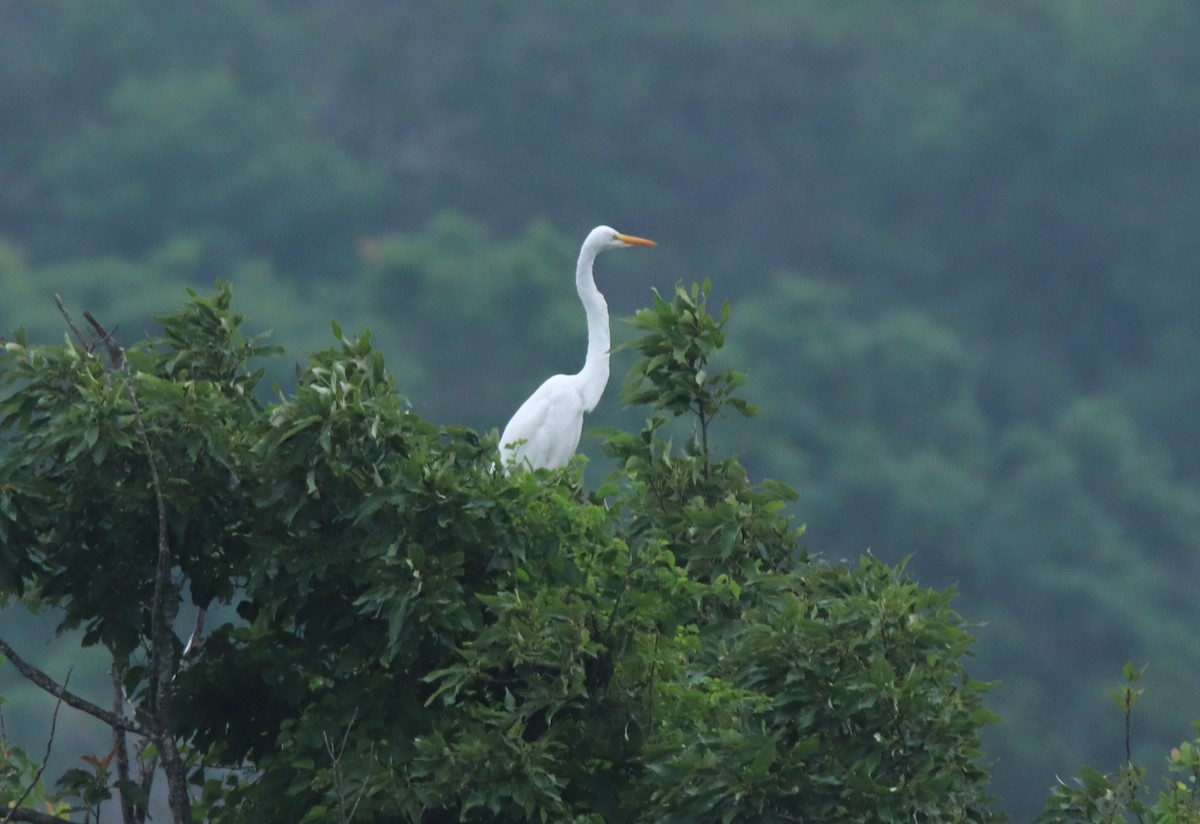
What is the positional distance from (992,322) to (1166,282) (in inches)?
135

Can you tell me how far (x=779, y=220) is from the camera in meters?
45.2

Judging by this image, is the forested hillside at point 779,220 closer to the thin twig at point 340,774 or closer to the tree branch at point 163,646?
the tree branch at point 163,646

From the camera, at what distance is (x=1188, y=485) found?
3825 cm

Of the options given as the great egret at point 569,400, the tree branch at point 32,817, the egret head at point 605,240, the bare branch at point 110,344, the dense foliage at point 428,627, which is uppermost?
the egret head at point 605,240

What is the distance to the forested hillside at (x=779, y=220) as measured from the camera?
3572cm

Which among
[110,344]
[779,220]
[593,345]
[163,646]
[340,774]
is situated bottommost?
[340,774]

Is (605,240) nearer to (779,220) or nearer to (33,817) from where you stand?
(33,817)

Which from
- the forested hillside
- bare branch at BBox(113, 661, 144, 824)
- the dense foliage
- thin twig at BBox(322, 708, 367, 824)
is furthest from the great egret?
the forested hillside

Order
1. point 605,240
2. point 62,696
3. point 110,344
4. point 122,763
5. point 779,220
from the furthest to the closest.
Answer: point 779,220 < point 605,240 < point 110,344 < point 122,763 < point 62,696

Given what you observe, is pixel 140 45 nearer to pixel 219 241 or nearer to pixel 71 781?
pixel 219 241

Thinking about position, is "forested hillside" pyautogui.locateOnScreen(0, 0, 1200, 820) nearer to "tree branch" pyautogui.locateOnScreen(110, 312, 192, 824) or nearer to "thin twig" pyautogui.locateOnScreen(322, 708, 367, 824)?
"tree branch" pyautogui.locateOnScreen(110, 312, 192, 824)

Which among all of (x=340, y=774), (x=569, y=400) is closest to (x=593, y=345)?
(x=569, y=400)

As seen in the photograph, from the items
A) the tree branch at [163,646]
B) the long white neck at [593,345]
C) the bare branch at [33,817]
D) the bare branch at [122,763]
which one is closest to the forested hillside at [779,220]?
the long white neck at [593,345]

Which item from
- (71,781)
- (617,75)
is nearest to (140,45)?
(617,75)
